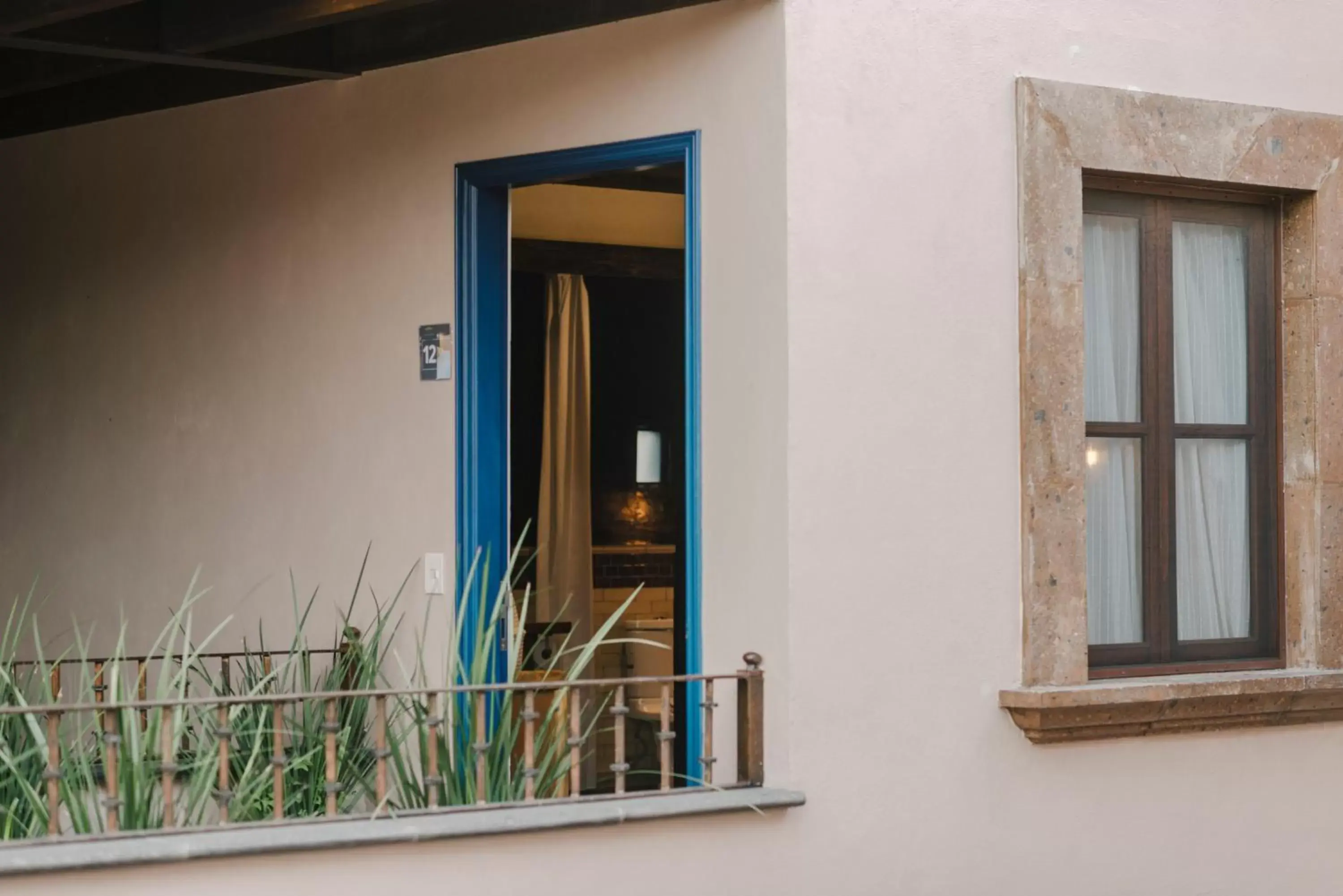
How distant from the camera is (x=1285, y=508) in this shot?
5.58m

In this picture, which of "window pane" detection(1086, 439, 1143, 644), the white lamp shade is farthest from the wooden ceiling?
the white lamp shade

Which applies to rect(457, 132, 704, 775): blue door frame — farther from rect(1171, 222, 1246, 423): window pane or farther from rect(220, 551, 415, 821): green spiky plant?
rect(1171, 222, 1246, 423): window pane

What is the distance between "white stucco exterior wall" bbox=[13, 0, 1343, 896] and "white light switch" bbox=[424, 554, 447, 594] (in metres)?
0.18

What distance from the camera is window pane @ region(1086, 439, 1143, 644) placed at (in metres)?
5.33

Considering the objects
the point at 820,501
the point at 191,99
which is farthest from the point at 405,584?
the point at 191,99

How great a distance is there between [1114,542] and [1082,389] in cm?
55

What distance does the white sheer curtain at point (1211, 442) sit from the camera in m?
5.52

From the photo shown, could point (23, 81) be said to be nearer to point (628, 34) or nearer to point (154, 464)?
point (154, 464)

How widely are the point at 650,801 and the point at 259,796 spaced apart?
104cm

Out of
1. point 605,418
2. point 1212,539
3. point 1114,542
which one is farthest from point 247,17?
point 605,418

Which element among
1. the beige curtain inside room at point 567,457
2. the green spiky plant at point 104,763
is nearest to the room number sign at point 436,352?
the green spiky plant at point 104,763

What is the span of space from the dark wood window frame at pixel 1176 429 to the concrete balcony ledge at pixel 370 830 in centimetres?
139

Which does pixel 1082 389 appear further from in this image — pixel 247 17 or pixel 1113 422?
pixel 247 17

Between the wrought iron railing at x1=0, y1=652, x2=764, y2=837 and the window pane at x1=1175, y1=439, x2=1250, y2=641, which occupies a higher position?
the window pane at x1=1175, y1=439, x2=1250, y2=641
